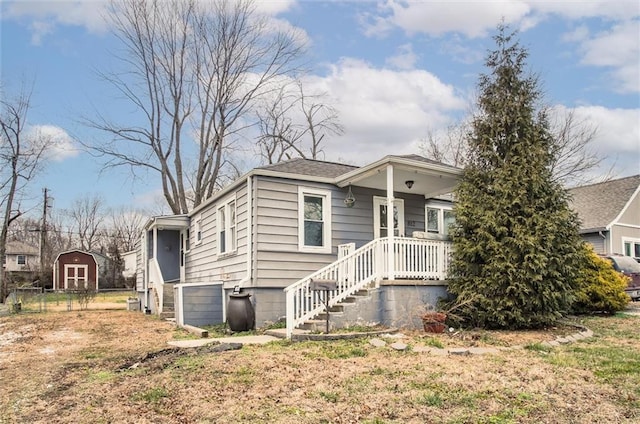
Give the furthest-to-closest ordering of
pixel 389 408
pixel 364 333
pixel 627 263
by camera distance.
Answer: pixel 627 263 < pixel 364 333 < pixel 389 408

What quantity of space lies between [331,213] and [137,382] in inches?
255

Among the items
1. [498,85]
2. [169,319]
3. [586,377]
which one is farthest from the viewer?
[169,319]

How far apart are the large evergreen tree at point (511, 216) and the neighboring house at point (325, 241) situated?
31.4 inches

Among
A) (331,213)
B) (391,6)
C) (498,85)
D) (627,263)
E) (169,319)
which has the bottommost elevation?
(169,319)

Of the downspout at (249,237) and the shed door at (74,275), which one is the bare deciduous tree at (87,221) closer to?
the shed door at (74,275)

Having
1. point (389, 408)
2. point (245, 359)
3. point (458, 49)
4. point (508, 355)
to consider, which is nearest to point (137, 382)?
point (245, 359)

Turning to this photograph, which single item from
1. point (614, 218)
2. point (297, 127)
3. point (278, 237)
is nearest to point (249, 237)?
point (278, 237)

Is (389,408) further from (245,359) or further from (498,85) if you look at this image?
(498,85)

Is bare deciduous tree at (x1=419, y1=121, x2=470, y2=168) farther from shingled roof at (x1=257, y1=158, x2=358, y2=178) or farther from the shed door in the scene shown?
the shed door

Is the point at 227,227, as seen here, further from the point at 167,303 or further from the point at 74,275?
the point at 74,275

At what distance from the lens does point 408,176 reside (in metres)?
11.0

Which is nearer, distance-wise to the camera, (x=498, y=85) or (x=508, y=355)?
(x=508, y=355)

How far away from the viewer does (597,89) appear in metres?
15.6

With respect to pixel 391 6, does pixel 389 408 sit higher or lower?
lower
